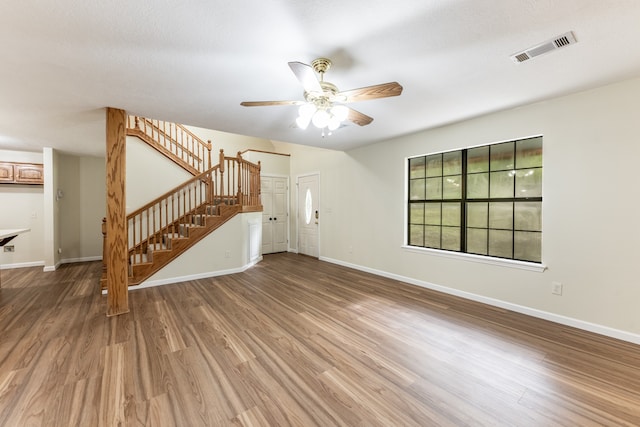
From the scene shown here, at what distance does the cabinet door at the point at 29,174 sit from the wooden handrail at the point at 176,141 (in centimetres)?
259

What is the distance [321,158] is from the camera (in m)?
6.27

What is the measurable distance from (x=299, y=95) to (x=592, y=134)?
309 cm

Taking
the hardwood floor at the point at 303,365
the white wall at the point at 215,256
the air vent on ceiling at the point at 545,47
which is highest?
the air vent on ceiling at the point at 545,47

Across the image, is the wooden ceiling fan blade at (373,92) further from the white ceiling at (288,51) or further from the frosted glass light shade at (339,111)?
the white ceiling at (288,51)

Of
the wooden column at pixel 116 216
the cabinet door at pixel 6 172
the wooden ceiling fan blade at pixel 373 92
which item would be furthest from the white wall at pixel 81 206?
the wooden ceiling fan blade at pixel 373 92

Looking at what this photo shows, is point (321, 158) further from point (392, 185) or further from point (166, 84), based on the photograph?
point (166, 84)

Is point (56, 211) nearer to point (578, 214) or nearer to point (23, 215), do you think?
point (23, 215)

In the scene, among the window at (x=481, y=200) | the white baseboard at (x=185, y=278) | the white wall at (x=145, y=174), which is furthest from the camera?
the white wall at (x=145, y=174)

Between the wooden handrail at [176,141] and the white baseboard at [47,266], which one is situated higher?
the wooden handrail at [176,141]

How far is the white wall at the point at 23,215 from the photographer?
5.36 meters

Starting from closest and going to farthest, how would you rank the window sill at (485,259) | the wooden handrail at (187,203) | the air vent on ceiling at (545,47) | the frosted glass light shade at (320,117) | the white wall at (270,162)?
1. the air vent on ceiling at (545,47)
2. the frosted glass light shade at (320,117)
3. the window sill at (485,259)
4. the wooden handrail at (187,203)
5. the white wall at (270,162)

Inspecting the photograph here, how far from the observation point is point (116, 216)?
125 inches

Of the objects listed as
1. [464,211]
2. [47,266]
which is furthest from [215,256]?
[464,211]

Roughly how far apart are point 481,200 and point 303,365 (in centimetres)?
315
